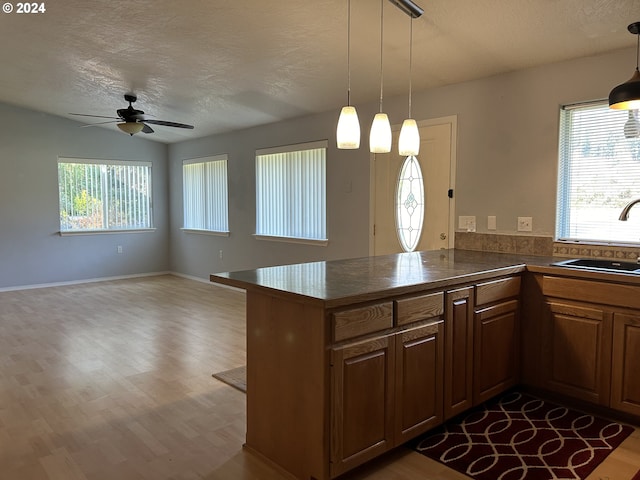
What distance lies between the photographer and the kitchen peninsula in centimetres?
203

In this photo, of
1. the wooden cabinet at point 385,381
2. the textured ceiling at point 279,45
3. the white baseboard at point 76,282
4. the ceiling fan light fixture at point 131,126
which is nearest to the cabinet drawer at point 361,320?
the wooden cabinet at point 385,381

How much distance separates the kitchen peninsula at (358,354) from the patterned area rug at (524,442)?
0.14 metres

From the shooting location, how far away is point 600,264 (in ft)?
10.4

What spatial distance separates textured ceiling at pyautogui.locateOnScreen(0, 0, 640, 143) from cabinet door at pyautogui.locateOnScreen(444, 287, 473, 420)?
169 centimetres

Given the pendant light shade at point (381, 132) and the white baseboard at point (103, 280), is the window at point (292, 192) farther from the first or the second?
the pendant light shade at point (381, 132)

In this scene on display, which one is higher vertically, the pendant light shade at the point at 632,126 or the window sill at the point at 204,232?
the pendant light shade at the point at 632,126

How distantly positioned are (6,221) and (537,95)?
7.01m

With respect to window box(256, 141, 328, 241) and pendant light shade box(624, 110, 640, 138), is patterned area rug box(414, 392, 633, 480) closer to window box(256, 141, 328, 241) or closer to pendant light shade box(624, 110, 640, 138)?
pendant light shade box(624, 110, 640, 138)

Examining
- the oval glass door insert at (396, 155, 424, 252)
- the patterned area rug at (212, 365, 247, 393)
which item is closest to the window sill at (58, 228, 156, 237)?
the patterned area rug at (212, 365, 247, 393)

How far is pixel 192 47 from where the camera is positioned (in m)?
3.91

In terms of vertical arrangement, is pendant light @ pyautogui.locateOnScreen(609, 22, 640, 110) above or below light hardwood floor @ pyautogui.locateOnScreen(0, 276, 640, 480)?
above

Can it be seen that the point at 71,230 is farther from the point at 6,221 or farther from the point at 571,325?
the point at 571,325

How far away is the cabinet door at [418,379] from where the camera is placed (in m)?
2.31

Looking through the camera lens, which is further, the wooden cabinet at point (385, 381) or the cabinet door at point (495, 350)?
the cabinet door at point (495, 350)
